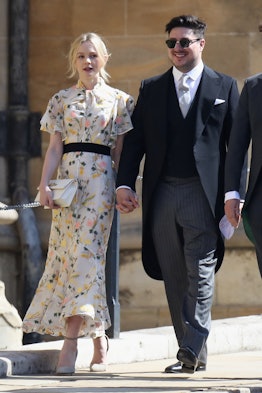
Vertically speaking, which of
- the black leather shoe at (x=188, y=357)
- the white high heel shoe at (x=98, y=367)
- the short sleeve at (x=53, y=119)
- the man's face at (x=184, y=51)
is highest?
the man's face at (x=184, y=51)

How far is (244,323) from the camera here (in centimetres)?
978

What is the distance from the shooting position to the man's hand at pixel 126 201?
288 inches

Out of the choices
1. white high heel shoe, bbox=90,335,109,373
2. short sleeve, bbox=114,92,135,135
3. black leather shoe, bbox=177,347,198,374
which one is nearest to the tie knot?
short sleeve, bbox=114,92,135,135

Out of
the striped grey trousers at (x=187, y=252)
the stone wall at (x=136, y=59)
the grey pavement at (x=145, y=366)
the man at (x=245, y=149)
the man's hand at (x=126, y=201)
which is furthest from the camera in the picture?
the stone wall at (x=136, y=59)

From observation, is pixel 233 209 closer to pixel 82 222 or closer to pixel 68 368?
pixel 82 222

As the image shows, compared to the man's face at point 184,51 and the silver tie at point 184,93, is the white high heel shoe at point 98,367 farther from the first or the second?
the man's face at point 184,51

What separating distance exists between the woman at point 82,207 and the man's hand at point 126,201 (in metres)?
0.16

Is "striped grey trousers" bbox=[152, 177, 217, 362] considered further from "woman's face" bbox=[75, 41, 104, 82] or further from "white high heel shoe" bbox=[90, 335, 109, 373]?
"woman's face" bbox=[75, 41, 104, 82]

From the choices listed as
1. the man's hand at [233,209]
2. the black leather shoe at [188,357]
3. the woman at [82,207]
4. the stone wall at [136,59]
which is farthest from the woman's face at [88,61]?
the stone wall at [136,59]

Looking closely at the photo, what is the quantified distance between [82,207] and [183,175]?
51cm

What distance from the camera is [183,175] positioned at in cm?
738

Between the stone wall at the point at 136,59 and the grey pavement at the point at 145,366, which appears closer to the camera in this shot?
the grey pavement at the point at 145,366

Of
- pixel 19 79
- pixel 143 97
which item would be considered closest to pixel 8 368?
pixel 143 97

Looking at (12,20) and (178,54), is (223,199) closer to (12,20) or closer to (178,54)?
(178,54)
